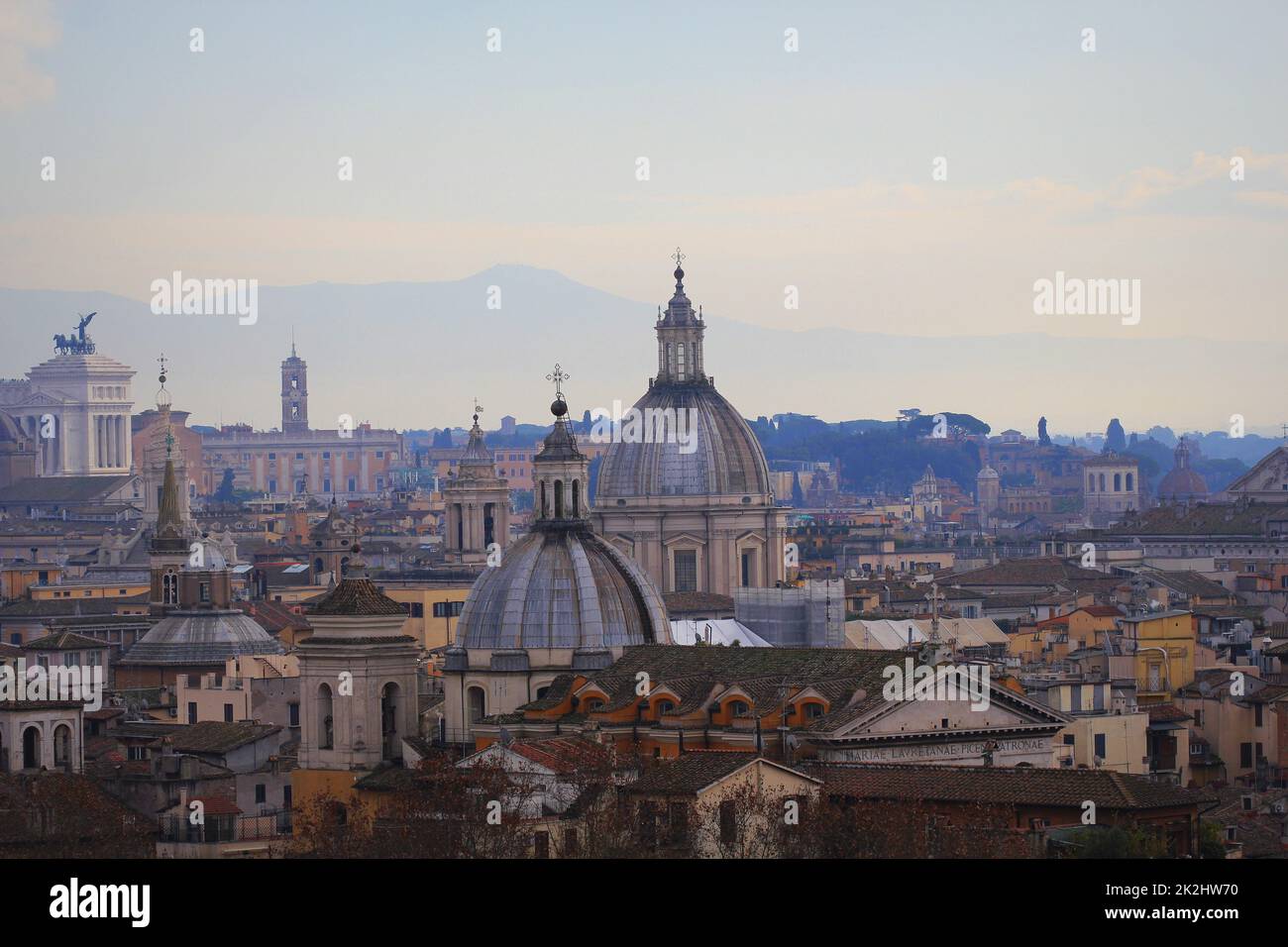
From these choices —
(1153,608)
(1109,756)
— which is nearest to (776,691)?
(1109,756)

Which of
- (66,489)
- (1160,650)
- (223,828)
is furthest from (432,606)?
(66,489)

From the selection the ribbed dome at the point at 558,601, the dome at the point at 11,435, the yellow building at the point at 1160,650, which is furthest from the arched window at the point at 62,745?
the dome at the point at 11,435

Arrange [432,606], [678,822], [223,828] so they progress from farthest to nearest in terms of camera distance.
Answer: [432,606]
[223,828]
[678,822]

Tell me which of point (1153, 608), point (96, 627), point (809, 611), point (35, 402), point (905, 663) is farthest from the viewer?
point (35, 402)

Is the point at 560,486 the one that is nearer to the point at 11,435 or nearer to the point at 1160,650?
the point at 1160,650

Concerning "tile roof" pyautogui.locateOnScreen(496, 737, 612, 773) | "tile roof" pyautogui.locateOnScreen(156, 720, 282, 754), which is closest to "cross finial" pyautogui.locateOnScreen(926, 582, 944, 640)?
"tile roof" pyautogui.locateOnScreen(496, 737, 612, 773)
